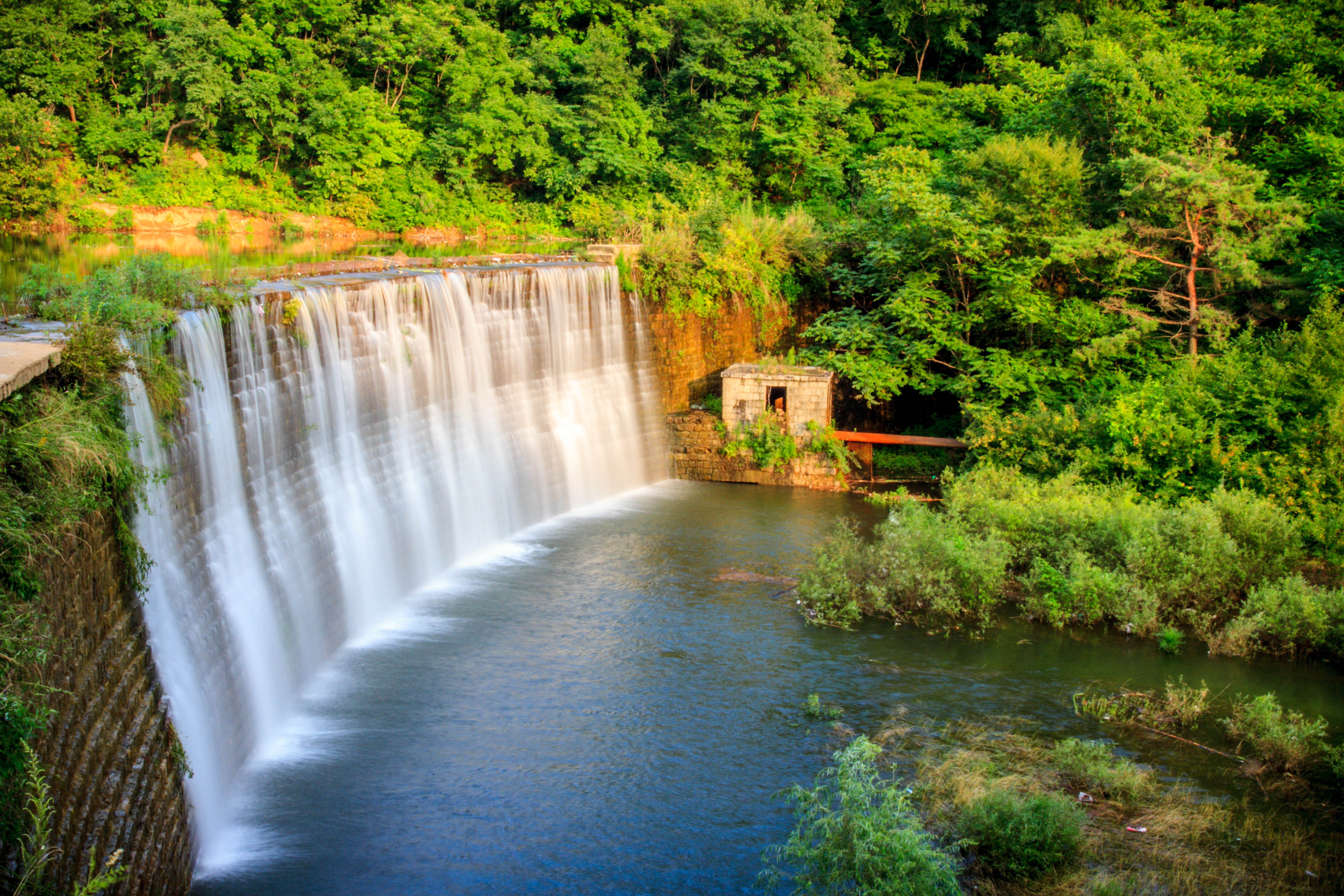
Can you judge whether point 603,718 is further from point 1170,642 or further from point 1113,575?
point 1170,642

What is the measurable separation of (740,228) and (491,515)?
28.6 feet

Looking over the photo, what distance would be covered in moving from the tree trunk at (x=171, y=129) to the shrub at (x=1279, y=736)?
27.4 metres

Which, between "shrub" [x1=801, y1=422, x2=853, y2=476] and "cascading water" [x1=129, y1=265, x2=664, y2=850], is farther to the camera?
"shrub" [x1=801, y1=422, x2=853, y2=476]

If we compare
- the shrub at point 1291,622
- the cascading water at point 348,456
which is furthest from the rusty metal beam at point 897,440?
the shrub at point 1291,622

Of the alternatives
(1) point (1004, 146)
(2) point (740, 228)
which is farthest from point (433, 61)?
(1) point (1004, 146)

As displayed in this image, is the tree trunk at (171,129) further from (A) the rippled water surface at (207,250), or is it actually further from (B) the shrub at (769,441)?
(B) the shrub at (769,441)

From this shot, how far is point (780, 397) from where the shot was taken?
18.0m

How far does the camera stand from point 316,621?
9.94 metres

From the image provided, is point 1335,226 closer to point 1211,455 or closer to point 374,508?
point 1211,455

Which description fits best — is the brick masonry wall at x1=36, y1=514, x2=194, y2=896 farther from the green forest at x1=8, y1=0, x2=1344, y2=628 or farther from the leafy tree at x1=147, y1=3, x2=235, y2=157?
the leafy tree at x1=147, y1=3, x2=235, y2=157

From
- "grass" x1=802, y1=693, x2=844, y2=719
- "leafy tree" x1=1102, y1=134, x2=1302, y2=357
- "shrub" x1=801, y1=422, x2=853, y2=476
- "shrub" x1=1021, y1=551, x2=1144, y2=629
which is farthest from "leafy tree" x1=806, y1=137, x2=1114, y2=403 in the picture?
"grass" x1=802, y1=693, x2=844, y2=719

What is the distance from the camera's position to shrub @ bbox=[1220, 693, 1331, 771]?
8320 mm

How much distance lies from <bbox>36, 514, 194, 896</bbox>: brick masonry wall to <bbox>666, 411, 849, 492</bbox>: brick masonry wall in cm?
1211

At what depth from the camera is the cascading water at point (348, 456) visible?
7.75 metres
